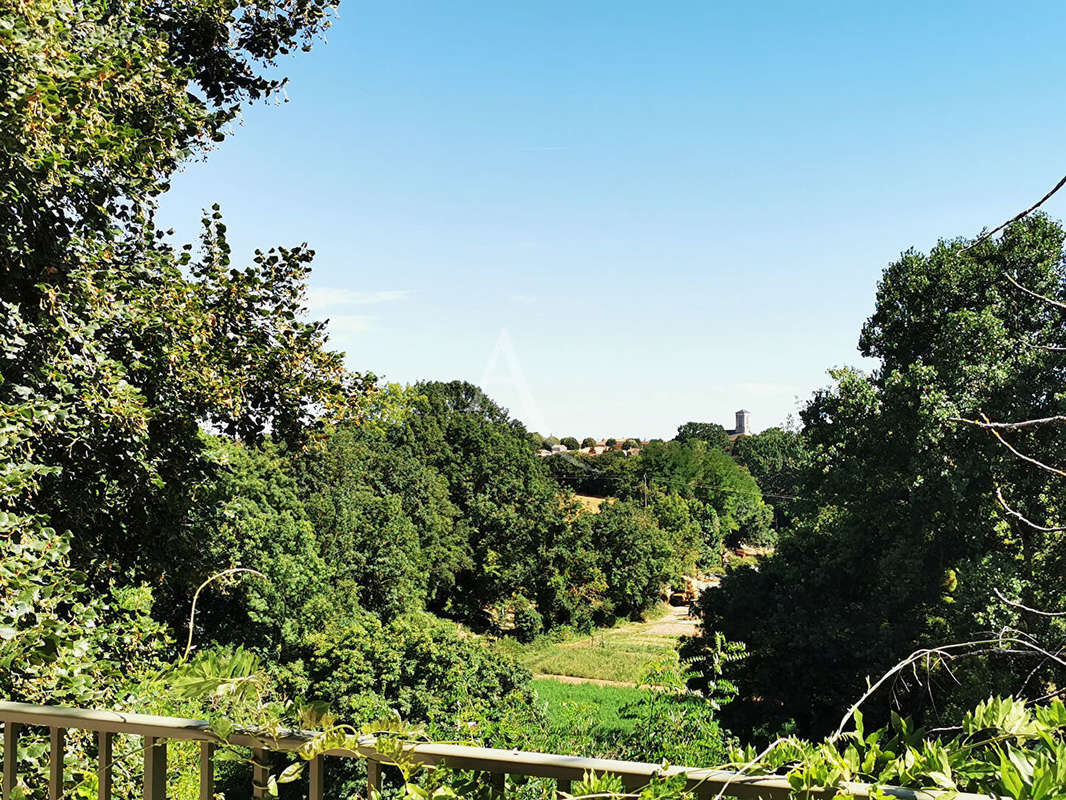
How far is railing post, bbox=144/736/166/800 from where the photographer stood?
130 centimetres

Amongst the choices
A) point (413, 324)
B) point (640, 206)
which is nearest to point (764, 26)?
point (640, 206)

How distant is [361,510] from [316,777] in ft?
59.9

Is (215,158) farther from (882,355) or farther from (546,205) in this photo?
(882,355)

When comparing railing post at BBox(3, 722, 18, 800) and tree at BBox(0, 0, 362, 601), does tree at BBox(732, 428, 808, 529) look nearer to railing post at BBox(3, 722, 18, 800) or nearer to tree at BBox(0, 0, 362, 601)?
tree at BBox(0, 0, 362, 601)

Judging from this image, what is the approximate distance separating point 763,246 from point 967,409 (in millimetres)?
4242

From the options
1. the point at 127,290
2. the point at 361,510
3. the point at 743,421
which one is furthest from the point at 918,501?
the point at 743,421

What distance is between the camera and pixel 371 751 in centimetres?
113

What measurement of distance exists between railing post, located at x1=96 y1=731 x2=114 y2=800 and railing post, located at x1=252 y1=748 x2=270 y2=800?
304 mm

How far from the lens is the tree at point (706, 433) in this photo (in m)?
59.2

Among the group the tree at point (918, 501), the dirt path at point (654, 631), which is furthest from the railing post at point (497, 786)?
the dirt path at point (654, 631)

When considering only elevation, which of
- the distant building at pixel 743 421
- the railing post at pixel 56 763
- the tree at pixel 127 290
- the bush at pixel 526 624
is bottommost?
the bush at pixel 526 624

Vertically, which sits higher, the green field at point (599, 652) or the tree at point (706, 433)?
the tree at point (706, 433)

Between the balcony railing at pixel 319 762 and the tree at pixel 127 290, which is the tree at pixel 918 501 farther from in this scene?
the balcony railing at pixel 319 762

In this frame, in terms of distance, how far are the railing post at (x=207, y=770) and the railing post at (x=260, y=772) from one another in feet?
0.25
